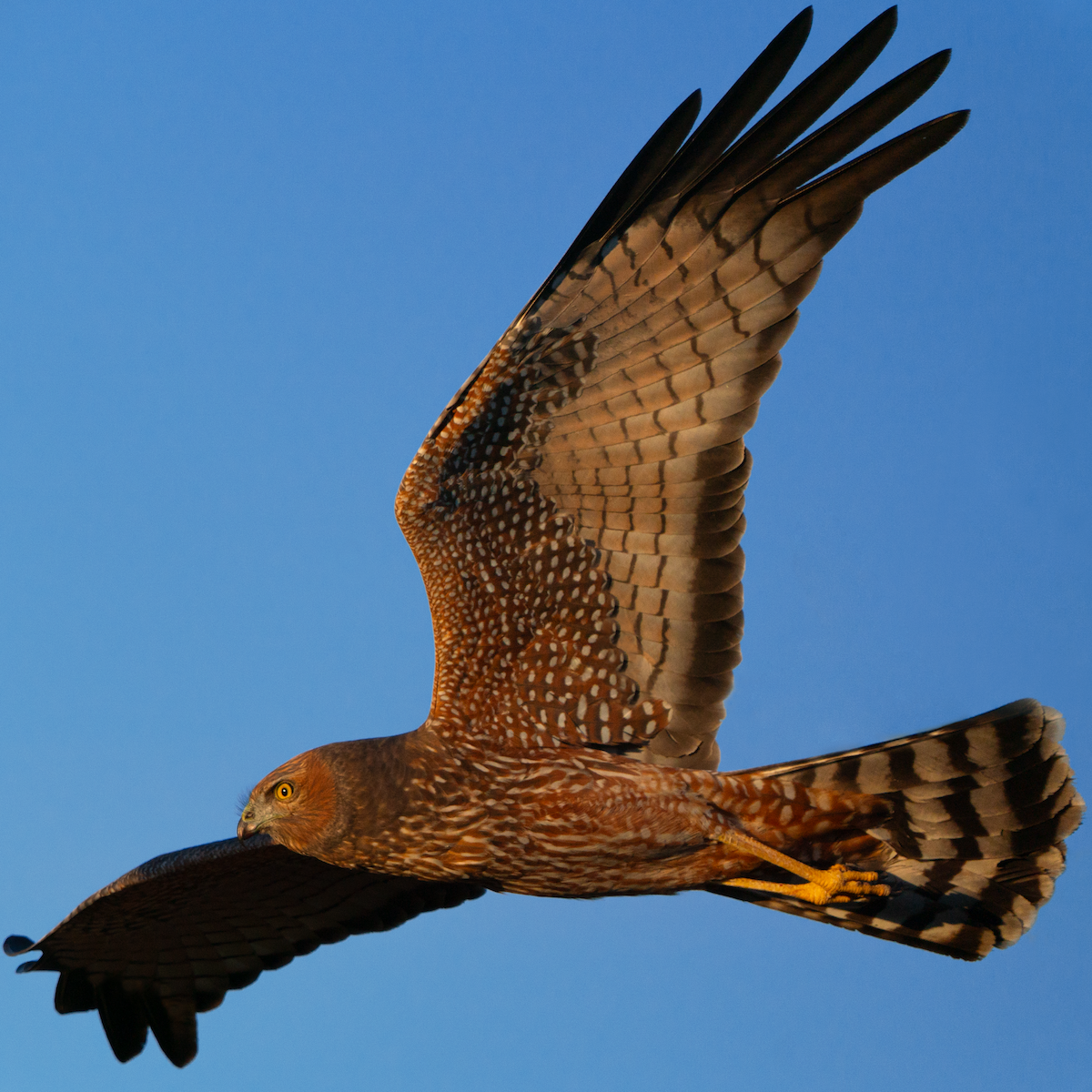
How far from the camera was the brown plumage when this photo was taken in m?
6.03

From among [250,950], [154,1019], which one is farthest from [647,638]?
[154,1019]

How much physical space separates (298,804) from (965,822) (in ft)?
12.0

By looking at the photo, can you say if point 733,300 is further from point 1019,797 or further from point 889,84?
point 1019,797

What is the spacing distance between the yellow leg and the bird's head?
219cm

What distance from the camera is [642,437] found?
20.7ft

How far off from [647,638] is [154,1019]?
5116 millimetres

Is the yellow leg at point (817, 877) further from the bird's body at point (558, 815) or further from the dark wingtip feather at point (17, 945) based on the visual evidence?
the dark wingtip feather at point (17, 945)

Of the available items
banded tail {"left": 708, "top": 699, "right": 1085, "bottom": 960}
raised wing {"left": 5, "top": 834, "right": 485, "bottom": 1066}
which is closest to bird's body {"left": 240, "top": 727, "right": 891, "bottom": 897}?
banded tail {"left": 708, "top": 699, "right": 1085, "bottom": 960}

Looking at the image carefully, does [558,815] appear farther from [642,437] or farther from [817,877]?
[642,437]

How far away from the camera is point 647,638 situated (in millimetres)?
6656

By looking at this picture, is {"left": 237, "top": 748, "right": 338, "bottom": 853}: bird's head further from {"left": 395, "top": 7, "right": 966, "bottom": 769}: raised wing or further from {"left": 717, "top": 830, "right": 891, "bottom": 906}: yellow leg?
{"left": 717, "top": 830, "right": 891, "bottom": 906}: yellow leg

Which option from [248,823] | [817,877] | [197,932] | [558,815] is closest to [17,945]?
[197,932]

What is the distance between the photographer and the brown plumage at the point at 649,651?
603 cm

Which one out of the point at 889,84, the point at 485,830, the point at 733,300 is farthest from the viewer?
the point at 485,830
